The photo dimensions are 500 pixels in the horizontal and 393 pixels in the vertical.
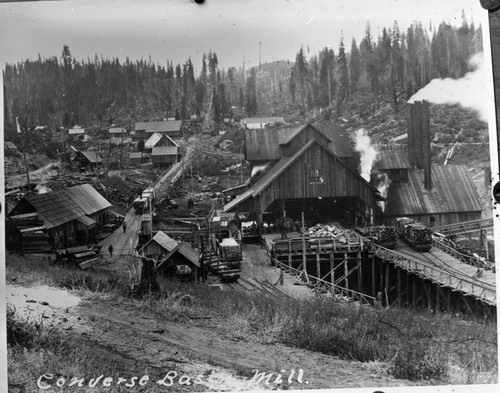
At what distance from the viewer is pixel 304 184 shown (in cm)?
354

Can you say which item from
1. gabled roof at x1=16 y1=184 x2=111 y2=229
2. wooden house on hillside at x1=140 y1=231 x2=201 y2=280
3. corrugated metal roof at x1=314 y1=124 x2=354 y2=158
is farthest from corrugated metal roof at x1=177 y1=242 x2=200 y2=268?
corrugated metal roof at x1=314 y1=124 x2=354 y2=158

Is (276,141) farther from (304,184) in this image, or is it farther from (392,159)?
(392,159)

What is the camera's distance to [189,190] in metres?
3.56

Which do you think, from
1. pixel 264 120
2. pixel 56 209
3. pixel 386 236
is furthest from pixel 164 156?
pixel 386 236

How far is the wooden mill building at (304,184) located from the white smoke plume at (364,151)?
0.06 m

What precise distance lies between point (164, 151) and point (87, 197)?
611 mm

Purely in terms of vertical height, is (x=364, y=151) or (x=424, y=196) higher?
(x=364, y=151)

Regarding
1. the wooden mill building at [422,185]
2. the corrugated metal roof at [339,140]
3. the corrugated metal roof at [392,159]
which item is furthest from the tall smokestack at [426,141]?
the corrugated metal roof at [339,140]

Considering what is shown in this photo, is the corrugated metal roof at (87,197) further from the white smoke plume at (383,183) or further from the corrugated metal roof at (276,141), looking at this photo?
the white smoke plume at (383,183)

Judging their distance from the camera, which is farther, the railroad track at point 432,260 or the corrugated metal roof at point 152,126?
the railroad track at point 432,260

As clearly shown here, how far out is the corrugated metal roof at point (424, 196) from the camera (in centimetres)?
352

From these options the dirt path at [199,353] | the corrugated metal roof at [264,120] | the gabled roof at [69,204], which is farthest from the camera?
the gabled roof at [69,204]

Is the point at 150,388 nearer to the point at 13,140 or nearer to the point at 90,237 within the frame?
the point at 90,237

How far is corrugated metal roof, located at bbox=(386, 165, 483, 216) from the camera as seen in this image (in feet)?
11.5
